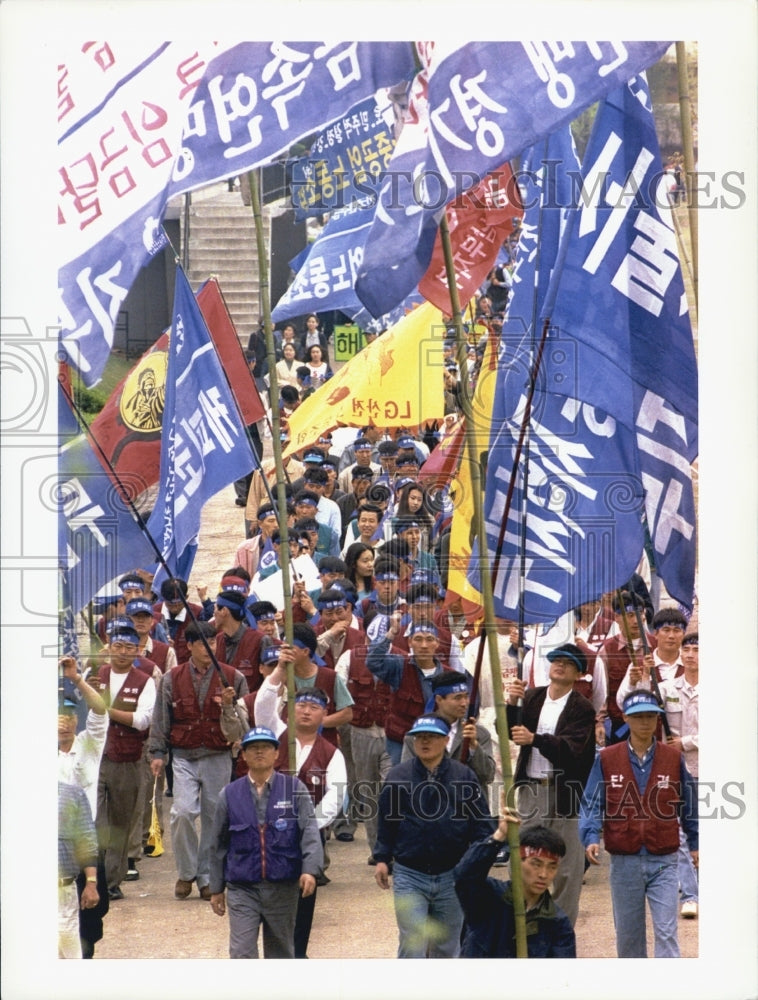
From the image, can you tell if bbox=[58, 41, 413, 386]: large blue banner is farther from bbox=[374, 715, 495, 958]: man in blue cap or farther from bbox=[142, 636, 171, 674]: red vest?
bbox=[374, 715, 495, 958]: man in blue cap

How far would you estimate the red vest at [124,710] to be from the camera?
938 centimetres

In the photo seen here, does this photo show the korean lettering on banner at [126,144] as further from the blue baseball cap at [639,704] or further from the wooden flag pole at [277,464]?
the blue baseball cap at [639,704]

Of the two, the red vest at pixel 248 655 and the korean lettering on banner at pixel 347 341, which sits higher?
the korean lettering on banner at pixel 347 341

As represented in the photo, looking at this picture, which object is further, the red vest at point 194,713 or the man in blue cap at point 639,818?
the red vest at point 194,713

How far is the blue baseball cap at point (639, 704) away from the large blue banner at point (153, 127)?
8.42 ft

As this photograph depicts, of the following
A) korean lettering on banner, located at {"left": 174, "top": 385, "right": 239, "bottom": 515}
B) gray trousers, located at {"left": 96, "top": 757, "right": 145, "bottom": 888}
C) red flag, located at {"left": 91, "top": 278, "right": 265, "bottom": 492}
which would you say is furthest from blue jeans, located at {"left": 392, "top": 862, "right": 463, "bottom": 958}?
red flag, located at {"left": 91, "top": 278, "right": 265, "bottom": 492}

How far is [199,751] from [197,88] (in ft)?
8.98

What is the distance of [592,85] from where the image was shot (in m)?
9.30

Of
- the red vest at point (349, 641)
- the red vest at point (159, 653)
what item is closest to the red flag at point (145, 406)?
the red vest at point (159, 653)

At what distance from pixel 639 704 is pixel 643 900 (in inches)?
31.4

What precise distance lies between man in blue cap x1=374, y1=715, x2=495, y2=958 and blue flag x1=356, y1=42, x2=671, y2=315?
2.12 meters

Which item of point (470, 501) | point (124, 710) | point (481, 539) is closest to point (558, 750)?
Result: point (481, 539)

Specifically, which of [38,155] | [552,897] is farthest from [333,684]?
[38,155]

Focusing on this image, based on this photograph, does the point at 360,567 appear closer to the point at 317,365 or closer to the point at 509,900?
the point at 317,365
